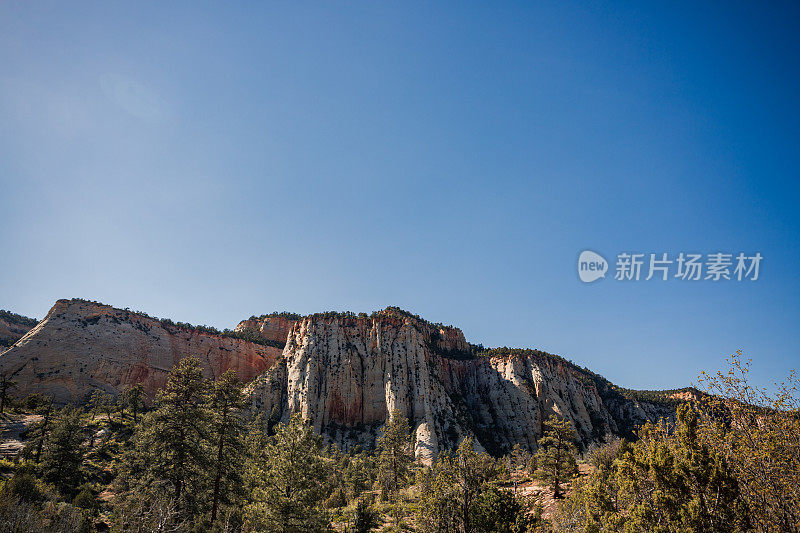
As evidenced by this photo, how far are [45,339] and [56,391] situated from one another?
44.1ft

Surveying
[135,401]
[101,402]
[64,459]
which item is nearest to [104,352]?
[101,402]

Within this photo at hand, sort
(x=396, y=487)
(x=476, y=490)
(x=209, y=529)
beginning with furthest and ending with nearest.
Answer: (x=396, y=487), (x=209, y=529), (x=476, y=490)

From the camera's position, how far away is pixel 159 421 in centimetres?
2331

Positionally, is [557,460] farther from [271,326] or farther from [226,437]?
[271,326]

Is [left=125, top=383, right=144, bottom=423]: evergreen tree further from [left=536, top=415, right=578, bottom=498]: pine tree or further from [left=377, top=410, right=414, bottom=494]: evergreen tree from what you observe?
[left=536, top=415, right=578, bottom=498]: pine tree

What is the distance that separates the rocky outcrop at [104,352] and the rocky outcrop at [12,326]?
18185 mm

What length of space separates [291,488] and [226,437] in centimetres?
757

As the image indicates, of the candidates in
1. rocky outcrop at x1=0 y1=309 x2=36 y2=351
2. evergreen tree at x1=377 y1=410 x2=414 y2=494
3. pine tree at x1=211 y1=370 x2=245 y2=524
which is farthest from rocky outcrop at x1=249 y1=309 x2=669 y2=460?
rocky outcrop at x1=0 y1=309 x2=36 y2=351

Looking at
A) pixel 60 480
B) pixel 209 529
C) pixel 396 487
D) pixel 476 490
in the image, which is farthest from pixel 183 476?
pixel 396 487

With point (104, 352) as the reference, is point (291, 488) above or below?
above

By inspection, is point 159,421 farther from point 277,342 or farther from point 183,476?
point 277,342

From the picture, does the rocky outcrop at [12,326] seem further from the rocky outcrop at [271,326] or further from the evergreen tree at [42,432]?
the evergreen tree at [42,432]

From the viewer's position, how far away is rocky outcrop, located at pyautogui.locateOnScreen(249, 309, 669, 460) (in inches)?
3285

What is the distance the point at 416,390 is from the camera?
87.1 m
